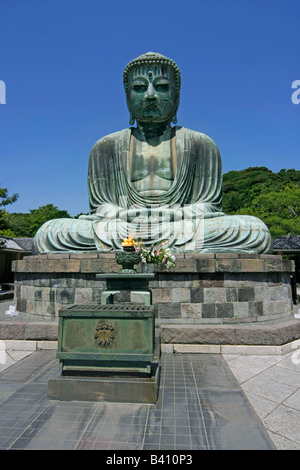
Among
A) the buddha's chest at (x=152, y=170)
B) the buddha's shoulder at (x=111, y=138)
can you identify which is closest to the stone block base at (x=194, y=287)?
the buddha's chest at (x=152, y=170)

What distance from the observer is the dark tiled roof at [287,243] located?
1653 cm

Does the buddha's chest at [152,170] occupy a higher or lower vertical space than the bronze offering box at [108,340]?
higher

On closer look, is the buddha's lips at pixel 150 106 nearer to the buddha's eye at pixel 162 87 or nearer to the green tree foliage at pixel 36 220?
the buddha's eye at pixel 162 87

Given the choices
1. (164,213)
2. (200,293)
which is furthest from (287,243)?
(200,293)

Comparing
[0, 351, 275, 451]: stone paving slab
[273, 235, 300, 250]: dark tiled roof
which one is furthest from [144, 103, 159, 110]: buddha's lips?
[273, 235, 300, 250]: dark tiled roof

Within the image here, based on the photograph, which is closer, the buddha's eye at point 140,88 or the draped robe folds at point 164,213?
the draped robe folds at point 164,213

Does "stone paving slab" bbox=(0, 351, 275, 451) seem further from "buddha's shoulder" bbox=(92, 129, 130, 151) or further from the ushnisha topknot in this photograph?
the ushnisha topknot

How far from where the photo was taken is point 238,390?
3.25m

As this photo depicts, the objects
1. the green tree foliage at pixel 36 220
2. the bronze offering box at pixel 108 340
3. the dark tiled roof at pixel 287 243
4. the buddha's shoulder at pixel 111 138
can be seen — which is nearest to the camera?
the bronze offering box at pixel 108 340

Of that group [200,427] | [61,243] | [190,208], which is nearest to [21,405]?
[200,427]

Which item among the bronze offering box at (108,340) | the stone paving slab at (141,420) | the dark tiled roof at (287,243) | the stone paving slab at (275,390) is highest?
the dark tiled roof at (287,243)
